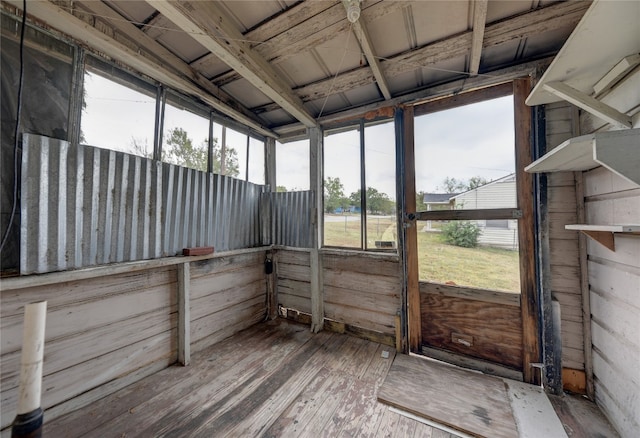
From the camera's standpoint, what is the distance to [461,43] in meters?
1.67

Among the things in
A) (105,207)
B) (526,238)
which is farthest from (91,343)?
(526,238)

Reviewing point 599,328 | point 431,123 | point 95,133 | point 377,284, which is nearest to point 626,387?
point 599,328

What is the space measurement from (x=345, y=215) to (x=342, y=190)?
29cm

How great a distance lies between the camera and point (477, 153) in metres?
2.00

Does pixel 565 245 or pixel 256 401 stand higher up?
pixel 565 245

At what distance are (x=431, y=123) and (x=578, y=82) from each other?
0.96 metres

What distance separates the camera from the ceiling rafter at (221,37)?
1312mm

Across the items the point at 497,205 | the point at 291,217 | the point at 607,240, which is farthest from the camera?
the point at 291,217

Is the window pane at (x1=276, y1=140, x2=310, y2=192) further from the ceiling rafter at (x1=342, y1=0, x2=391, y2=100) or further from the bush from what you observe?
the bush

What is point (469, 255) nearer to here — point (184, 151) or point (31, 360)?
point (31, 360)

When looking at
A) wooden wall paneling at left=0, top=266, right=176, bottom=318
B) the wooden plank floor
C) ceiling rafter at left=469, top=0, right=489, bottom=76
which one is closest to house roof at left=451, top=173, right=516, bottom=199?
ceiling rafter at left=469, top=0, right=489, bottom=76

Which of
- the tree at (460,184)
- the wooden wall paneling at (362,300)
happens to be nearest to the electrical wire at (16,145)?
the wooden wall paneling at (362,300)

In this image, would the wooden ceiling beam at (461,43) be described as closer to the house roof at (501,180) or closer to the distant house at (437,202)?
the house roof at (501,180)

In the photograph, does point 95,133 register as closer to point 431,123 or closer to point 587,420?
point 431,123
